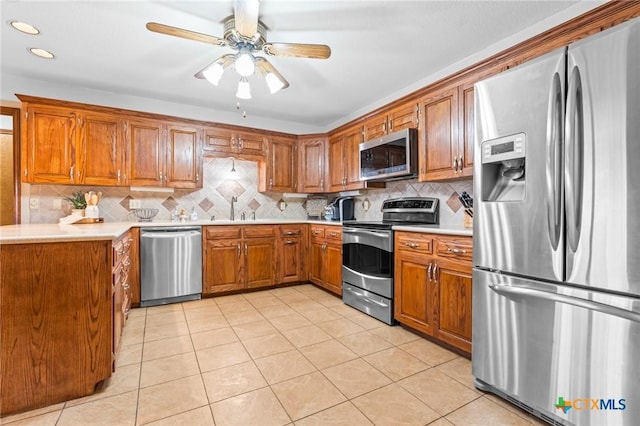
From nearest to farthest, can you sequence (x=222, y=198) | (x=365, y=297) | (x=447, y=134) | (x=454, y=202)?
(x=447, y=134) < (x=454, y=202) < (x=365, y=297) < (x=222, y=198)

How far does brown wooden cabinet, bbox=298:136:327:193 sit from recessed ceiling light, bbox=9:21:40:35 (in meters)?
2.93

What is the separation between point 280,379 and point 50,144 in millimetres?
3337

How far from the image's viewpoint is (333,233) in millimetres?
3643

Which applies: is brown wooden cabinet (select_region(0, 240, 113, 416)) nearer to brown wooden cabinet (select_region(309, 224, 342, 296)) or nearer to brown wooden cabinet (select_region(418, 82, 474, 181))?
brown wooden cabinet (select_region(309, 224, 342, 296))

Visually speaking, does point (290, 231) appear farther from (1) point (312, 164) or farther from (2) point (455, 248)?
(2) point (455, 248)

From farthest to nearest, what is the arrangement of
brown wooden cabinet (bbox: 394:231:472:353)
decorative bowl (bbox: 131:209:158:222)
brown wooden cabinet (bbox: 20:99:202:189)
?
decorative bowl (bbox: 131:209:158:222) < brown wooden cabinet (bbox: 20:99:202:189) < brown wooden cabinet (bbox: 394:231:472:353)

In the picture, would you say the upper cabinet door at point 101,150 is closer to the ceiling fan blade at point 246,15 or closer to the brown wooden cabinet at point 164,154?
the brown wooden cabinet at point 164,154

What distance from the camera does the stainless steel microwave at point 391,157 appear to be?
2.95m

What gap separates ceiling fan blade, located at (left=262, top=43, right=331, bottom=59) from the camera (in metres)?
2.01

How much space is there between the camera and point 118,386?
178cm

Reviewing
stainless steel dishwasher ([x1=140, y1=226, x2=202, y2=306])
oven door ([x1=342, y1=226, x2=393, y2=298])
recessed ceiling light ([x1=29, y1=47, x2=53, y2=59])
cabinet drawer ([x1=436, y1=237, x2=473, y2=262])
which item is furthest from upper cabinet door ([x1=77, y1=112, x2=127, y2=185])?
cabinet drawer ([x1=436, y1=237, x2=473, y2=262])

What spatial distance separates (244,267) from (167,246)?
93 cm

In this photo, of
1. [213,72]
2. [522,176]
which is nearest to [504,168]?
[522,176]

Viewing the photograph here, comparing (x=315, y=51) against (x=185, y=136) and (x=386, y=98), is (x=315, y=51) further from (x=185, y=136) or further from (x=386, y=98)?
(x=185, y=136)
